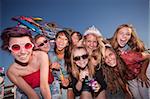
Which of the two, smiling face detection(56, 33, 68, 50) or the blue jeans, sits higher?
smiling face detection(56, 33, 68, 50)

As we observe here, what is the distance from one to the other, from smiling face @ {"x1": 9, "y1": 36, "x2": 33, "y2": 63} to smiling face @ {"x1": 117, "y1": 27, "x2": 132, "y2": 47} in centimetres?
81

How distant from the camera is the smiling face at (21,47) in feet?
8.45

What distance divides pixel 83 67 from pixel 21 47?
591 mm

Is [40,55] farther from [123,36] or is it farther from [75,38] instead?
[123,36]

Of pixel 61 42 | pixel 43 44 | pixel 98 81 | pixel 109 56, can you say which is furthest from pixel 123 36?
pixel 43 44

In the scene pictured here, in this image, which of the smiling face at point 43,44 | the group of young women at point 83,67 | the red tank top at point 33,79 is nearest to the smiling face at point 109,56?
the group of young women at point 83,67

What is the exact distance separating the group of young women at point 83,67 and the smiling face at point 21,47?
14mm

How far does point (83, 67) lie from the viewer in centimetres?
265

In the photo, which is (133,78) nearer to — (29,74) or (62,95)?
(62,95)

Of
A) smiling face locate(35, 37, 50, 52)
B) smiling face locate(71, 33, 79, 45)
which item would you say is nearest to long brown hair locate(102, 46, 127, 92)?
smiling face locate(71, 33, 79, 45)

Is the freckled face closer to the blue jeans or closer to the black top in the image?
the black top

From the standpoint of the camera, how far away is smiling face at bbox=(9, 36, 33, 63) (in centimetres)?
258

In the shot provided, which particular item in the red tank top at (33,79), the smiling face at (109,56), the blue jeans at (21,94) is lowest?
the blue jeans at (21,94)

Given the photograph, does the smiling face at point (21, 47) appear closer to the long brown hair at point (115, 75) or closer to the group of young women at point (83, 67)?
the group of young women at point (83, 67)
